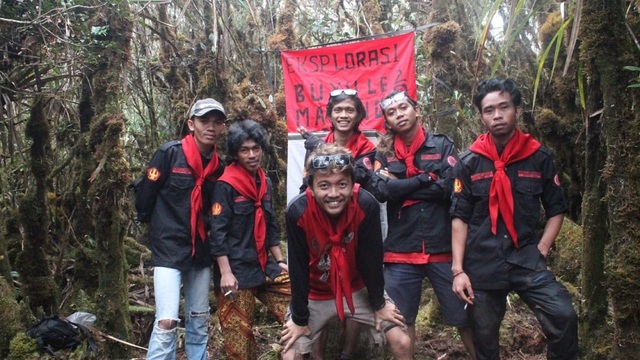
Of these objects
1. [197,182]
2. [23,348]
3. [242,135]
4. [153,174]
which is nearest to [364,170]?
[242,135]

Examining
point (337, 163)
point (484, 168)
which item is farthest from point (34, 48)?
point (484, 168)

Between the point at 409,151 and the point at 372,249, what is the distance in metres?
0.91

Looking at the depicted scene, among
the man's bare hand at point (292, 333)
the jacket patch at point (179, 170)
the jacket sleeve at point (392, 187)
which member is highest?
the jacket patch at point (179, 170)

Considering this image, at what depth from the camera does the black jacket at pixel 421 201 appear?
3.36 meters

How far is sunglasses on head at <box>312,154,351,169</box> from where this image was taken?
9.34 feet

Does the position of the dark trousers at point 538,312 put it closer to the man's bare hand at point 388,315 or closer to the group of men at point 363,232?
the group of men at point 363,232

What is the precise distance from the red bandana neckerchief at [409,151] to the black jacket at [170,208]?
4.88 feet

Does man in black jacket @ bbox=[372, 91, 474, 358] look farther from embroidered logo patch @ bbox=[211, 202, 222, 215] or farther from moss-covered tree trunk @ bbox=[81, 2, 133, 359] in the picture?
moss-covered tree trunk @ bbox=[81, 2, 133, 359]

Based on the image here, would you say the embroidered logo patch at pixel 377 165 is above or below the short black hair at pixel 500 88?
below

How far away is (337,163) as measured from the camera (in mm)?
2842

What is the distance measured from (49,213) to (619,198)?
559cm

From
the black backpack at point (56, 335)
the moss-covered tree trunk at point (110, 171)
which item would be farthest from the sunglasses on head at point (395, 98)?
the black backpack at point (56, 335)

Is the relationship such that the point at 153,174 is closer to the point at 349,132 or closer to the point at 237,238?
the point at 237,238

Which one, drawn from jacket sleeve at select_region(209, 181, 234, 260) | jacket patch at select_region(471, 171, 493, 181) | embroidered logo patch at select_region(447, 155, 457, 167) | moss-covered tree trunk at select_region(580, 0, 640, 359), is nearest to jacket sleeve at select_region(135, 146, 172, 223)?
jacket sleeve at select_region(209, 181, 234, 260)
